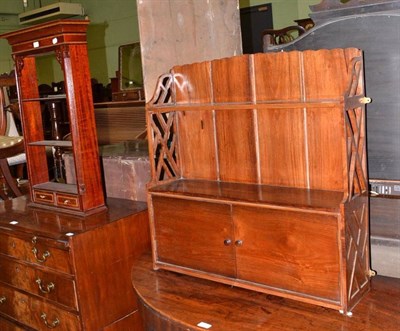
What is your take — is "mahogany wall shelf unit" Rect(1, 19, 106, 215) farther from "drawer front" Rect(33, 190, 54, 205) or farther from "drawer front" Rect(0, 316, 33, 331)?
"drawer front" Rect(0, 316, 33, 331)

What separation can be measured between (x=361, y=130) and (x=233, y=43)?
1211 mm

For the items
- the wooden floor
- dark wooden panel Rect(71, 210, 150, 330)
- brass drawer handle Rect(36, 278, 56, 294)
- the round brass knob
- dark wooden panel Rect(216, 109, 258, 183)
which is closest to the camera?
the wooden floor

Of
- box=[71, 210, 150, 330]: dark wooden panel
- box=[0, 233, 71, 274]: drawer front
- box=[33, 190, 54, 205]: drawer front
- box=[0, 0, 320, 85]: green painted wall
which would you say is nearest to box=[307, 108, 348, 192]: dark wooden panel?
box=[71, 210, 150, 330]: dark wooden panel

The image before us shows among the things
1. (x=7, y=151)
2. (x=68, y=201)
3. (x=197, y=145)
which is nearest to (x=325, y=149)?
(x=197, y=145)

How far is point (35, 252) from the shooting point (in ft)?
7.72

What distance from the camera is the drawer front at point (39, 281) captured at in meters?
2.22

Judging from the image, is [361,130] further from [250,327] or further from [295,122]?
[250,327]

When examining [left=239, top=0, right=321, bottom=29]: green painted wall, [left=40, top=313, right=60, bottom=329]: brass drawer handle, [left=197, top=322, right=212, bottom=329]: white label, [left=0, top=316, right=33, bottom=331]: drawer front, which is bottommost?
[left=0, top=316, right=33, bottom=331]: drawer front

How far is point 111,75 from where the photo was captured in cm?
968

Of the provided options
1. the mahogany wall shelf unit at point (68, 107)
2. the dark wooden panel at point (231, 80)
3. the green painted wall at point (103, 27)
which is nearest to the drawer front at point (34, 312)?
the mahogany wall shelf unit at point (68, 107)

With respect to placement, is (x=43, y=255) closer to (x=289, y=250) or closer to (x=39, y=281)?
(x=39, y=281)

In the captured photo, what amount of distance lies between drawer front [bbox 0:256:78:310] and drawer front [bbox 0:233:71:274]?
0.04 m

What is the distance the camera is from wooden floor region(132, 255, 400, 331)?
1572 mm

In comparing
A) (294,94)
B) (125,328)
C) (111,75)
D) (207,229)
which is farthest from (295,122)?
(111,75)
